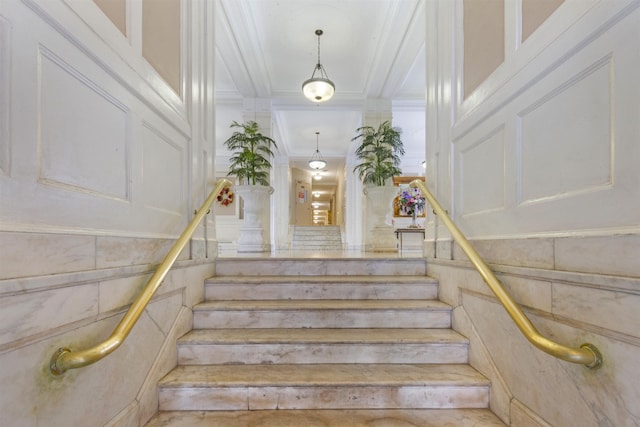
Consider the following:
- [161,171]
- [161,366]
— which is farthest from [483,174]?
[161,366]

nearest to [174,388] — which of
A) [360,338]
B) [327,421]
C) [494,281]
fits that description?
[327,421]

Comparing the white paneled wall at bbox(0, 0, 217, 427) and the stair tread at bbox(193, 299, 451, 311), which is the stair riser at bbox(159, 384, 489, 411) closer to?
the white paneled wall at bbox(0, 0, 217, 427)

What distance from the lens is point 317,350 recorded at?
6.18 feet

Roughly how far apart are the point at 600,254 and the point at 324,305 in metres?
1.56

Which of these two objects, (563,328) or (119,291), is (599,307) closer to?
(563,328)

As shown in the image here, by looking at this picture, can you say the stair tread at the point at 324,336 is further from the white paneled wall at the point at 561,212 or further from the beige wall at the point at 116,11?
the beige wall at the point at 116,11

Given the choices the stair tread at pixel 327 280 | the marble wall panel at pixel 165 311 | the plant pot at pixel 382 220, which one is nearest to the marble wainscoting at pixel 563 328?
the stair tread at pixel 327 280

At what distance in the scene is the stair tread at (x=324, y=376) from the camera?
164 centimetres

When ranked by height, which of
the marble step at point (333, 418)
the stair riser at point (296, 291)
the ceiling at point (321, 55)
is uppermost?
the ceiling at point (321, 55)

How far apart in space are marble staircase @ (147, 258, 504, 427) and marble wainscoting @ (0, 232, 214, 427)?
10.2 inches

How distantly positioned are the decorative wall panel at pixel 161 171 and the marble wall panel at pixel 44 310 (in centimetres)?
60

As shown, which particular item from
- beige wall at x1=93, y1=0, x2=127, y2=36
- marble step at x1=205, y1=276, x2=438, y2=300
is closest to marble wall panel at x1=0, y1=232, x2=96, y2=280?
beige wall at x1=93, y1=0, x2=127, y2=36

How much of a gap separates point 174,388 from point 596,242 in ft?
6.63

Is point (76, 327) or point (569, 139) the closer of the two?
point (76, 327)
